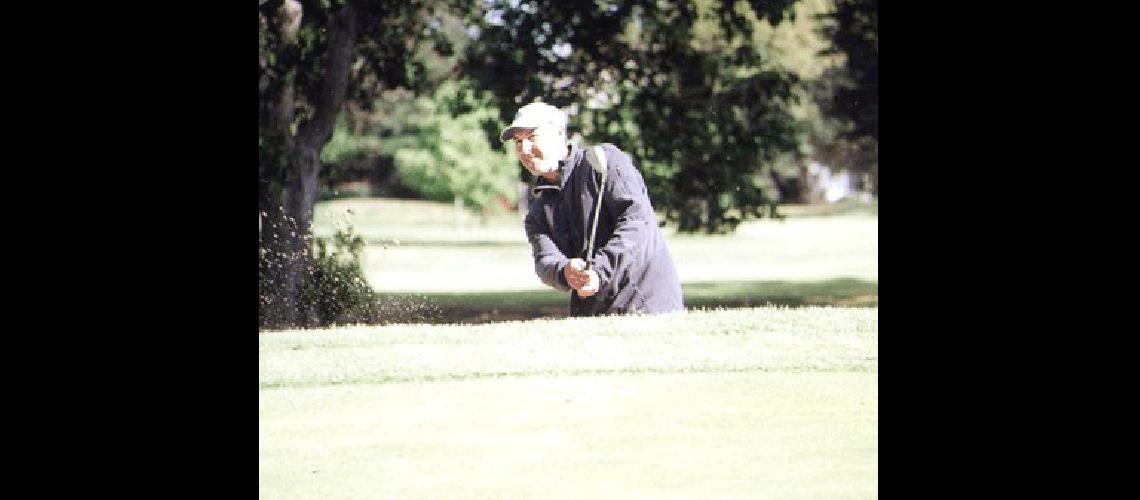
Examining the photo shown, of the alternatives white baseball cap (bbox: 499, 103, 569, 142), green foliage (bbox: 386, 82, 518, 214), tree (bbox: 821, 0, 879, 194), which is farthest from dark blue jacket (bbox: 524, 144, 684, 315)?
green foliage (bbox: 386, 82, 518, 214)

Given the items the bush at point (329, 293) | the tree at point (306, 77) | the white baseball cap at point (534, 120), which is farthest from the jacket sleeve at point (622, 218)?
the tree at point (306, 77)

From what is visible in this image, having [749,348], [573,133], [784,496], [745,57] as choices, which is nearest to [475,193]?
[745,57]

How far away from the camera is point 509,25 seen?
444 inches

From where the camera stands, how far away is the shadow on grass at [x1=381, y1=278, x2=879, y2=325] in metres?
9.59

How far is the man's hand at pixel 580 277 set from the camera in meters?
7.49

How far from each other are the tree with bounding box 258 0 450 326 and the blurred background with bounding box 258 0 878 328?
2 centimetres

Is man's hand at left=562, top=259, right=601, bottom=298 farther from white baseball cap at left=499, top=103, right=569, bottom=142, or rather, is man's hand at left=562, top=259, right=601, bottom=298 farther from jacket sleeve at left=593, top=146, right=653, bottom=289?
white baseball cap at left=499, top=103, right=569, bottom=142

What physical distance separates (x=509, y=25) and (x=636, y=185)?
4.15m

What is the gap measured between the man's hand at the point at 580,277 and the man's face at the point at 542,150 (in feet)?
→ 1.74

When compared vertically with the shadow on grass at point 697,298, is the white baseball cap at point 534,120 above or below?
above

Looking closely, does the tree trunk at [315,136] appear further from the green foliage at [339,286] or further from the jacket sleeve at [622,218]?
the jacket sleeve at [622,218]

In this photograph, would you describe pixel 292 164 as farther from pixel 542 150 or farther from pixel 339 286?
pixel 542 150
